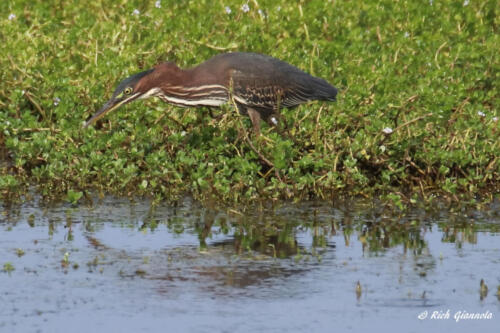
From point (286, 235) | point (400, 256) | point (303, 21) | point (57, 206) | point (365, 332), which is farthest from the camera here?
point (303, 21)

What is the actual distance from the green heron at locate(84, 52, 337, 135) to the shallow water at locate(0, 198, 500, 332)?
87cm

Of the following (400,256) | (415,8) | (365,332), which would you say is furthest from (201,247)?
(415,8)

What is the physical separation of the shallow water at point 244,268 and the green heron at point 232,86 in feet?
2.85

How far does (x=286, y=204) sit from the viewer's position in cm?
859

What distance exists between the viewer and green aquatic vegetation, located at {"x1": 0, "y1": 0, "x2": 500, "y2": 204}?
28.7 ft

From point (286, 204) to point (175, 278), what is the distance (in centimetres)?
211

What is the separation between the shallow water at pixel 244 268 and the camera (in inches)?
234

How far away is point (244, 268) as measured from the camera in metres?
6.80

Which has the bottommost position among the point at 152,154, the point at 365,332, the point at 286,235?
the point at 365,332

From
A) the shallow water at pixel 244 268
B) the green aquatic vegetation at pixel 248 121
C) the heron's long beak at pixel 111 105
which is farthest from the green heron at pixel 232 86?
the shallow water at pixel 244 268

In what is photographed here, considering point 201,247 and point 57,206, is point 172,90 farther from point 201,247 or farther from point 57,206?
point 201,247

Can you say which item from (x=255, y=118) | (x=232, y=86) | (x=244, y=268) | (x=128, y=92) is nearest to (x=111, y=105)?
(x=128, y=92)

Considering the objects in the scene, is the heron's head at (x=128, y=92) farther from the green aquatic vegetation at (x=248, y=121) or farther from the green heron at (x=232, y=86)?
the green aquatic vegetation at (x=248, y=121)

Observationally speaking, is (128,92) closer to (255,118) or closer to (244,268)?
(255,118)
